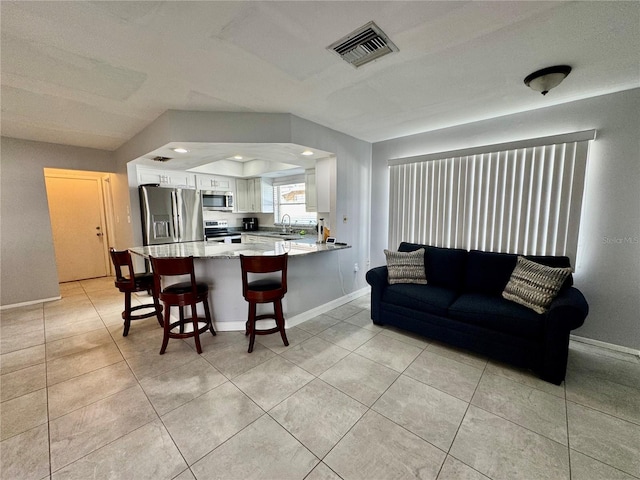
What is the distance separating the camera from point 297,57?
183cm

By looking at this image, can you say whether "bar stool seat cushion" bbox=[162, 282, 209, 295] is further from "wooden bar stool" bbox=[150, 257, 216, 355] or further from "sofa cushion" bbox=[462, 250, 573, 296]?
"sofa cushion" bbox=[462, 250, 573, 296]

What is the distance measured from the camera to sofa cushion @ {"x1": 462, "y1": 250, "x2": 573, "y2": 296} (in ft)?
8.77

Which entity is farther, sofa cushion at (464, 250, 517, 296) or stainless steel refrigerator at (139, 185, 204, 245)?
stainless steel refrigerator at (139, 185, 204, 245)

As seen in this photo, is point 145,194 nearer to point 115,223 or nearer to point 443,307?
point 115,223

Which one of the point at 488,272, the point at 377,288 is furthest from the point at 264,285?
the point at 488,272

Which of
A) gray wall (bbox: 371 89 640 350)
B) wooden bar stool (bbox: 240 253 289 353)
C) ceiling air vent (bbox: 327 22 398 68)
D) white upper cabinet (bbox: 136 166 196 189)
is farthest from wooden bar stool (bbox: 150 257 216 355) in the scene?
gray wall (bbox: 371 89 640 350)

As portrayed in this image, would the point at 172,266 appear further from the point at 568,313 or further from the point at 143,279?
the point at 568,313

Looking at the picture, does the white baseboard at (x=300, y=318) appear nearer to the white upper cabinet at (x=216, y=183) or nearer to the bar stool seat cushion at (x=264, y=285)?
the bar stool seat cushion at (x=264, y=285)

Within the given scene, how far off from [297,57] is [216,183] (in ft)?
14.1

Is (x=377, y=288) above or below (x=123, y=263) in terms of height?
below

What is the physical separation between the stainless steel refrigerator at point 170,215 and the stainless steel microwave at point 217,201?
17.3 inches

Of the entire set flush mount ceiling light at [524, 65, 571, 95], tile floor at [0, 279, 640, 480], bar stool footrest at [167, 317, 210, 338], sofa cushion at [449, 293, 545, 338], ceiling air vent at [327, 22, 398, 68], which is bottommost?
tile floor at [0, 279, 640, 480]

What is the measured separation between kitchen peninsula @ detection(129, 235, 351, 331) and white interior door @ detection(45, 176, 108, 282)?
3.27 m

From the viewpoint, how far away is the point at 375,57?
6.09ft
